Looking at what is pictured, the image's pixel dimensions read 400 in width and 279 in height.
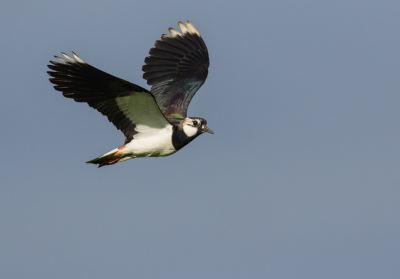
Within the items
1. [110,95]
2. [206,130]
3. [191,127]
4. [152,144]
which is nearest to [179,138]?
[191,127]

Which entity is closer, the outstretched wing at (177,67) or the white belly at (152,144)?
the white belly at (152,144)

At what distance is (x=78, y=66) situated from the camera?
10.3m

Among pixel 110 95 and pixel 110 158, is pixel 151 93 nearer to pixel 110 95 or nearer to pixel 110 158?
pixel 110 95

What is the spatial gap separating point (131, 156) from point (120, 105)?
3.83 ft

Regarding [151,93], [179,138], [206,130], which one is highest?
[151,93]

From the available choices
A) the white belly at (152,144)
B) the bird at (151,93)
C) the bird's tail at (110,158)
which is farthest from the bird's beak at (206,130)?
the bird's tail at (110,158)

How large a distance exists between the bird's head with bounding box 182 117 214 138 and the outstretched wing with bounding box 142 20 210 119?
1.11 meters

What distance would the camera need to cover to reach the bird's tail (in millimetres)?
11461

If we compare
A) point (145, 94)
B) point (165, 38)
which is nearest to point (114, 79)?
point (145, 94)

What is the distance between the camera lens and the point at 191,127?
11609mm

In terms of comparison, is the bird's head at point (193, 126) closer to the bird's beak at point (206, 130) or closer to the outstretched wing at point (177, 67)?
the bird's beak at point (206, 130)

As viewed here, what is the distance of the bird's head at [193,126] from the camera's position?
1159 cm

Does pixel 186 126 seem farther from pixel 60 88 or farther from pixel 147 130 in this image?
pixel 60 88

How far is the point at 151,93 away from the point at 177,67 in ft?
11.8
